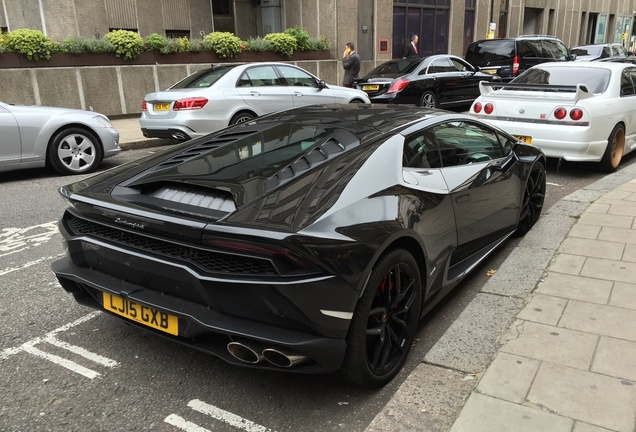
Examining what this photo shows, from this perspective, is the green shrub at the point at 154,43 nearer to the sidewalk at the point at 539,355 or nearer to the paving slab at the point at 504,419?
the sidewalk at the point at 539,355

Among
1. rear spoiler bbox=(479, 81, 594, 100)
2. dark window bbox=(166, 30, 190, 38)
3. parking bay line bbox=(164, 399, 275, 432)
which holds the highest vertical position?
dark window bbox=(166, 30, 190, 38)

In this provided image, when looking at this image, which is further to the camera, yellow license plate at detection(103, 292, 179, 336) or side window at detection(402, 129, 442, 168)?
side window at detection(402, 129, 442, 168)

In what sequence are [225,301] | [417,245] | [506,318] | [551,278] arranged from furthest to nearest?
[551,278], [506,318], [417,245], [225,301]

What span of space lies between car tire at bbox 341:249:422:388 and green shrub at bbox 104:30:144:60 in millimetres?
11799

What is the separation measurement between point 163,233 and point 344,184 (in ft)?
3.07

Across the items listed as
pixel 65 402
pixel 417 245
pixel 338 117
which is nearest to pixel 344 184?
pixel 417 245

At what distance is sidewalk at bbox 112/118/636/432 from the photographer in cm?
255

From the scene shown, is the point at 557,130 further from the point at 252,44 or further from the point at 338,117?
the point at 252,44

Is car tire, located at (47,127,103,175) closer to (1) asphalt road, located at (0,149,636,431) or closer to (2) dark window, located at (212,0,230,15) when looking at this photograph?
(1) asphalt road, located at (0,149,636,431)

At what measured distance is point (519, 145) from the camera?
4984 millimetres

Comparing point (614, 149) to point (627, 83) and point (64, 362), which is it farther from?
point (64, 362)

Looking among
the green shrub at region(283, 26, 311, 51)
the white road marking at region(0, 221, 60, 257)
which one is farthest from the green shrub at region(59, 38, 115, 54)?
the white road marking at region(0, 221, 60, 257)

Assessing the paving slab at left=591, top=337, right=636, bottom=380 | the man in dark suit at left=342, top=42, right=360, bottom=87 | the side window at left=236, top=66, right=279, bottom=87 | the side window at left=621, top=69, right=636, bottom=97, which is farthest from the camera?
the man in dark suit at left=342, top=42, right=360, bottom=87

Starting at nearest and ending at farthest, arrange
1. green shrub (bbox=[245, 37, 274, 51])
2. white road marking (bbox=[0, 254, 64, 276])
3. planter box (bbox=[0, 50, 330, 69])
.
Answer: white road marking (bbox=[0, 254, 64, 276])
planter box (bbox=[0, 50, 330, 69])
green shrub (bbox=[245, 37, 274, 51])
